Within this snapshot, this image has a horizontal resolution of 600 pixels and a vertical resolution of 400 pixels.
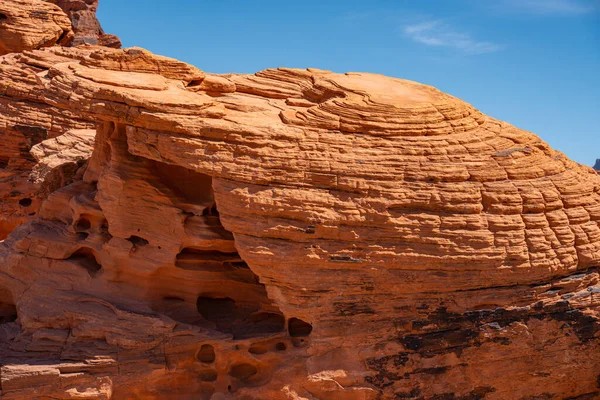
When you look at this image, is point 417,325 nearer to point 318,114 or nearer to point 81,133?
point 318,114

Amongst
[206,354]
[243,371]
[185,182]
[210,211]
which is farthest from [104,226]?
[243,371]

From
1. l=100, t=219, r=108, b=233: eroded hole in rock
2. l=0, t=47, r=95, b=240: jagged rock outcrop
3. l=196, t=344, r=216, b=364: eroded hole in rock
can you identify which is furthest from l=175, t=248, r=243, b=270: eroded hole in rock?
l=0, t=47, r=95, b=240: jagged rock outcrop

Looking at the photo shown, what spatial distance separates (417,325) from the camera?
10.7 metres

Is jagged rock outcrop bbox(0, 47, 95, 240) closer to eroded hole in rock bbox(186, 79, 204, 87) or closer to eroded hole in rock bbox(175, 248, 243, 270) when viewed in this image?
eroded hole in rock bbox(186, 79, 204, 87)

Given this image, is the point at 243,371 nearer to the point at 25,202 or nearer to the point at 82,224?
the point at 82,224

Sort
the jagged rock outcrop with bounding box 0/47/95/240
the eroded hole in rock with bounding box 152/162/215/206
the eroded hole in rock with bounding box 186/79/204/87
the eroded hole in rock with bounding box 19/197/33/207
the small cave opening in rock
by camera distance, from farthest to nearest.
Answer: the eroded hole in rock with bounding box 19/197/33/207 → the jagged rock outcrop with bounding box 0/47/95/240 → the small cave opening in rock → the eroded hole in rock with bounding box 186/79/204/87 → the eroded hole in rock with bounding box 152/162/215/206

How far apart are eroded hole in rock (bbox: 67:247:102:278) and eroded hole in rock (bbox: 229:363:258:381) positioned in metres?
3.15

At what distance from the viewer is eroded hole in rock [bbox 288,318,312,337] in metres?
11.3

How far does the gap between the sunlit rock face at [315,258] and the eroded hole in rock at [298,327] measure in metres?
0.05

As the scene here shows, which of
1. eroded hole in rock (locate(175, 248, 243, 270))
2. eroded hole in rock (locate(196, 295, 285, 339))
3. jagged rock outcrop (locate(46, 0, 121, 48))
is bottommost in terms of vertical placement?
eroded hole in rock (locate(196, 295, 285, 339))

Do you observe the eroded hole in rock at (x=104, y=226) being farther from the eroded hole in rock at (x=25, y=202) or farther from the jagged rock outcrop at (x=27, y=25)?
the jagged rock outcrop at (x=27, y=25)

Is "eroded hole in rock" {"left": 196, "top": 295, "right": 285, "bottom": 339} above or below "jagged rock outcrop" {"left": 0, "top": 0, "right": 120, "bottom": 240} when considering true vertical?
below

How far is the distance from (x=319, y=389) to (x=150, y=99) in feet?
17.5

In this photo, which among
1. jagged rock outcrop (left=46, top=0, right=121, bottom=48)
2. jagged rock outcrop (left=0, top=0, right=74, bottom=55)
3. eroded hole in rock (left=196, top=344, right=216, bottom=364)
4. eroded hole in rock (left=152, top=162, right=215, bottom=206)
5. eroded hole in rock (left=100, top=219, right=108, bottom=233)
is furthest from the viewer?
jagged rock outcrop (left=46, top=0, right=121, bottom=48)
